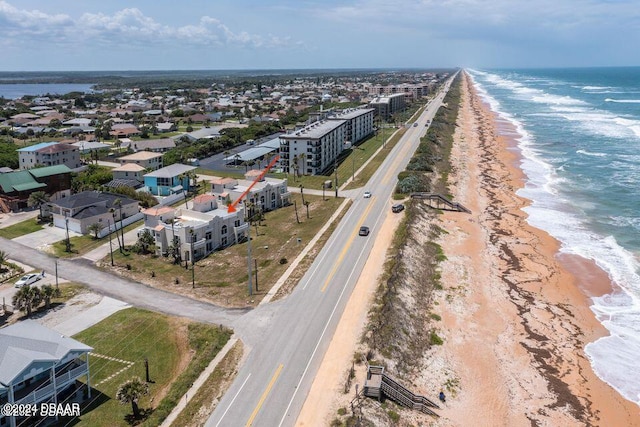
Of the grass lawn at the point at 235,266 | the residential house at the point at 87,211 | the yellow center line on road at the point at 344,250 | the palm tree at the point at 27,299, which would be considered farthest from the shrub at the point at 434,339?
the residential house at the point at 87,211

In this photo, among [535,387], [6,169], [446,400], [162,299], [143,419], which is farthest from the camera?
[6,169]

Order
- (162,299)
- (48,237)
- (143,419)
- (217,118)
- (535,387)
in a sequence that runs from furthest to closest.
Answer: (217,118) < (48,237) < (162,299) < (535,387) < (143,419)

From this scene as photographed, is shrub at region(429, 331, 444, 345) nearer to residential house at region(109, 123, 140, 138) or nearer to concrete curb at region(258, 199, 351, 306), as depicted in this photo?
concrete curb at region(258, 199, 351, 306)

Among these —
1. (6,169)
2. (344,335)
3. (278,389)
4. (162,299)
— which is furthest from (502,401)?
(6,169)

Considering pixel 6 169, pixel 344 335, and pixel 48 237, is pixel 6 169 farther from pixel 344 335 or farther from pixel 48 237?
pixel 344 335

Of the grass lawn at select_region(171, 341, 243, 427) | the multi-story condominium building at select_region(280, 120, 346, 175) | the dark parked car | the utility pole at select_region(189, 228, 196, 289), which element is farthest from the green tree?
the multi-story condominium building at select_region(280, 120, 346, 175)

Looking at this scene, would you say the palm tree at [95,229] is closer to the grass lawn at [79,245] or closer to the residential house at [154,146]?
the grass lawn at [79,245]

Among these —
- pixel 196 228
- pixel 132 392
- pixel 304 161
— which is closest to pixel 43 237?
pixel 196 228
